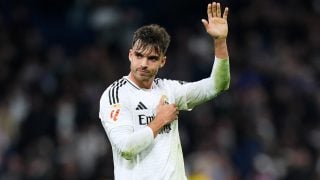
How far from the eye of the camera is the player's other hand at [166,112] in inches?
272

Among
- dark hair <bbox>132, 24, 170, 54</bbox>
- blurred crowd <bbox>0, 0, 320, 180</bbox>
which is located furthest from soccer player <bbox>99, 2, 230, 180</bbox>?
blurred crowd <bbox>0, 0, 320, 180</bbox>

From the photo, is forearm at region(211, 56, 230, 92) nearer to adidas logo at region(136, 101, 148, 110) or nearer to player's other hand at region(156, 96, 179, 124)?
player's other hand at region(156, 96, 179, 124)

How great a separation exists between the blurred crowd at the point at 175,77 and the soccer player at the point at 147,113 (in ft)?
18.0

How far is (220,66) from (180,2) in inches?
408

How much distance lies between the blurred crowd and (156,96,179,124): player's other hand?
5.52 metres

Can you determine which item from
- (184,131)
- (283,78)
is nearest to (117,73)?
(184,131)

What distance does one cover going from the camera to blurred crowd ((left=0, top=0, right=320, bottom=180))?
13875 mm

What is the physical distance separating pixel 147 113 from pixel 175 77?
7998 mm

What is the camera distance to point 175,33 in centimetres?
1672

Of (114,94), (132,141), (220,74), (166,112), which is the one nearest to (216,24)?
(220,74)

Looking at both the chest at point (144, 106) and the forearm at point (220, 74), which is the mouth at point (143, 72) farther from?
the forearm at point (220, 74)

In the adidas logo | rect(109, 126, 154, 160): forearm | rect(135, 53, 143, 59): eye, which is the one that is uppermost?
rect(135, 53, 143, 59): eye

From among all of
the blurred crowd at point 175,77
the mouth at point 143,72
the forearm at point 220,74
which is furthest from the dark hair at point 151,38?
the blurred crowd at point 175,77

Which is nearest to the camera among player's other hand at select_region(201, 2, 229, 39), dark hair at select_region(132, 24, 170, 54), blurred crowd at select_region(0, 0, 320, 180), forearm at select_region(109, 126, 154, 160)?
forearm at select_region(109, 126, 154, 160)
